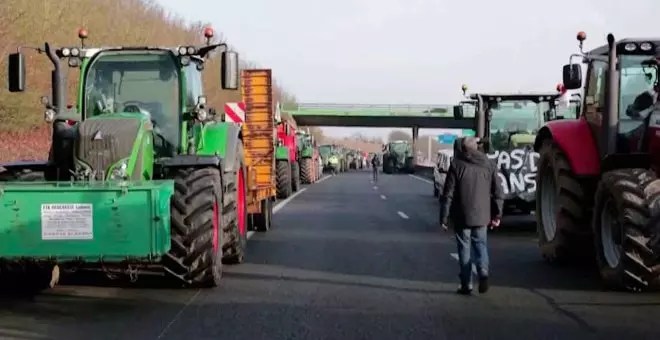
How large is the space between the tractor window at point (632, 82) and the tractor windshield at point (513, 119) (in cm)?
911

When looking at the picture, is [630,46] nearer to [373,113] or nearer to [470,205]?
[470,205]

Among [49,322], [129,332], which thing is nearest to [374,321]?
[129,332]

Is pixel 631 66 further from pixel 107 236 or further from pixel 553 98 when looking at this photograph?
pixel 553 98

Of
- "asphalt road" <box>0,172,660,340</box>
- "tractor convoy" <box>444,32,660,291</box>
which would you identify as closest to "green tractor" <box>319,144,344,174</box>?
"asphalt road" <box>0,172,660,340</box>

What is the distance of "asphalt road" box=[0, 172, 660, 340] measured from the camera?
7.61 metres

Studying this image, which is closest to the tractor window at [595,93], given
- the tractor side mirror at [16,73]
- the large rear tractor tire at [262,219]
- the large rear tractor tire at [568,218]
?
the large rear tractor tire at [568,218]

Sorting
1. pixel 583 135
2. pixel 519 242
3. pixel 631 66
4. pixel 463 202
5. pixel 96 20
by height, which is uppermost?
pixel 96 20

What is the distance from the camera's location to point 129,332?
7.57 meters

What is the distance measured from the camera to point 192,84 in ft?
36.6

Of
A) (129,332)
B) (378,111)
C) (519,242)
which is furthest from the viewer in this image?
(378,111)

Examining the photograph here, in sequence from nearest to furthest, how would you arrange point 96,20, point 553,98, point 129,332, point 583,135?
point 129,332 < point 583,135 < point 553,98 < point 96,20

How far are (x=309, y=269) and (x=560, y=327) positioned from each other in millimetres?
4427

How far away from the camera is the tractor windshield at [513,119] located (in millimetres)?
20141

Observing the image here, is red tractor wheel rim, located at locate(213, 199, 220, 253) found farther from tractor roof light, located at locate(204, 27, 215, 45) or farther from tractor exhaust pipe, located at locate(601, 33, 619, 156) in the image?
tractor exhaust pipe, located at locate(601, 33, 619, 156)
